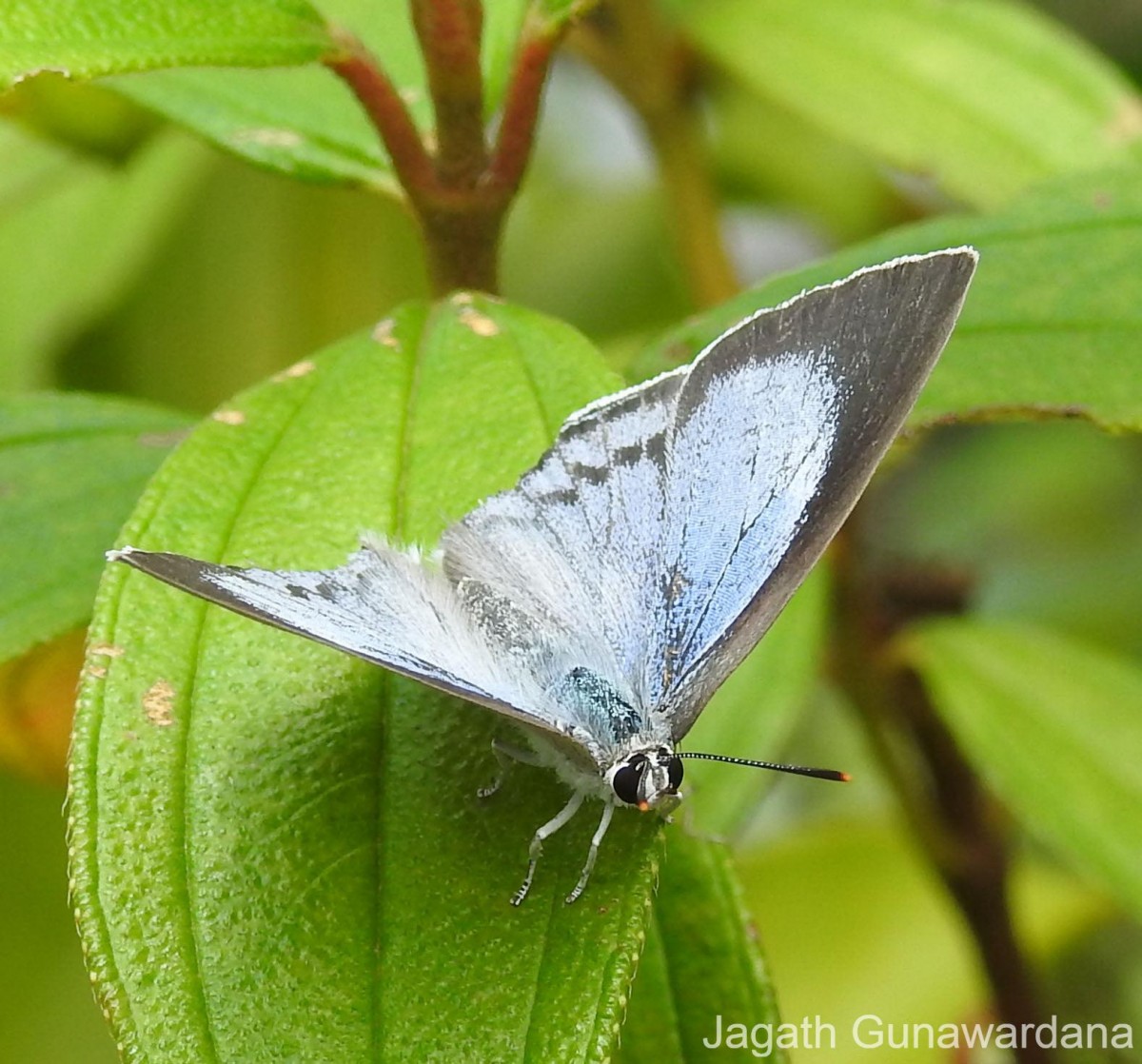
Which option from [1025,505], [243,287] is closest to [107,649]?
[243,287]

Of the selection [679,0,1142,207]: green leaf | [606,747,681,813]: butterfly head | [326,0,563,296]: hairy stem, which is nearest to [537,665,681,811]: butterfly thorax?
[606,747,681,813]: butterfly head

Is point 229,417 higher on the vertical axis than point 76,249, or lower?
lower

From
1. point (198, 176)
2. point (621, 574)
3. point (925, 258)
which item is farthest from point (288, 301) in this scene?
point (925, 258)

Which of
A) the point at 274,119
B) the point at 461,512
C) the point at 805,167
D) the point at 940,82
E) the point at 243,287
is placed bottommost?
the point at 461,512

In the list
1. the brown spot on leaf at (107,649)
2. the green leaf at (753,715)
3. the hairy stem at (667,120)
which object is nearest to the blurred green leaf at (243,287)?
the hairy stem at (667,120)

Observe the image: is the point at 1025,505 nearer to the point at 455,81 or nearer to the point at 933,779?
the point at 933,779

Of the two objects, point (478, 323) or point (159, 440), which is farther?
point (159, 440)
